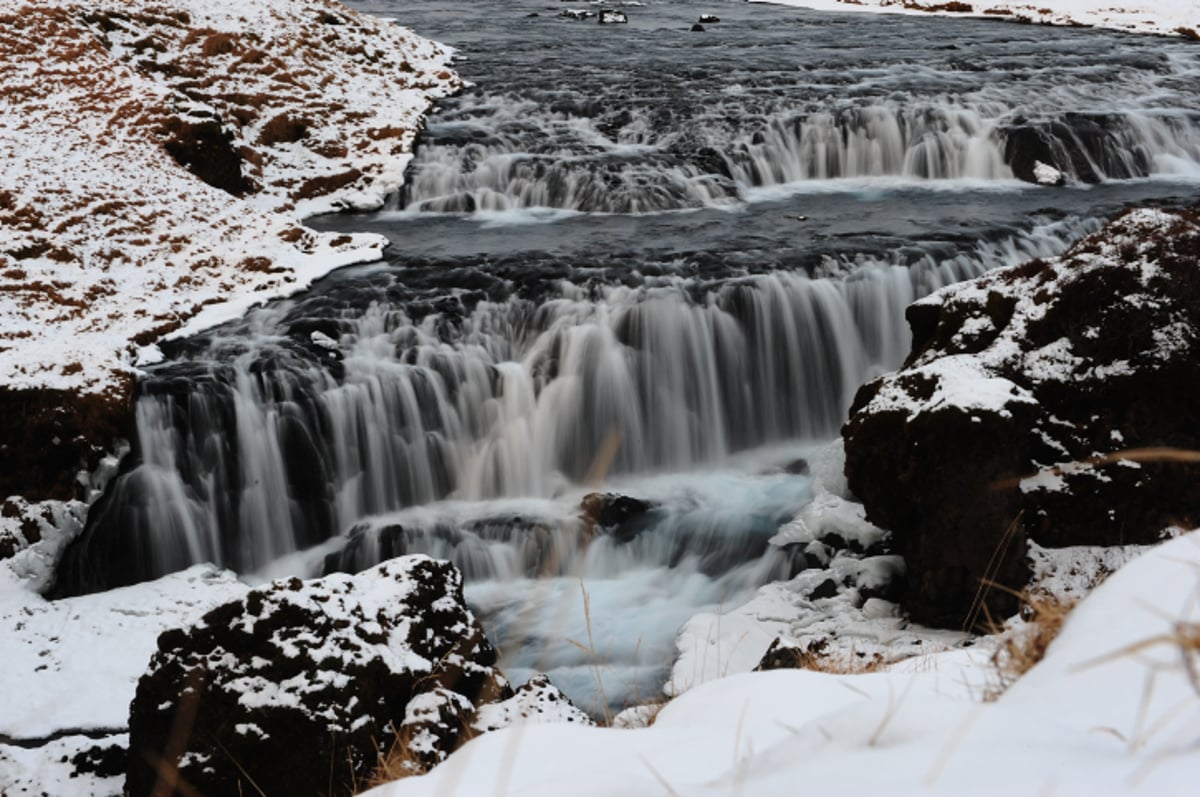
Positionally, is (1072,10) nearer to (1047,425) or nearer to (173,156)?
(173,156)

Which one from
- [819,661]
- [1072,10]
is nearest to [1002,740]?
[819,661]

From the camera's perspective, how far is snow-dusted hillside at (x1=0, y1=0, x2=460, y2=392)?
39.6 feet

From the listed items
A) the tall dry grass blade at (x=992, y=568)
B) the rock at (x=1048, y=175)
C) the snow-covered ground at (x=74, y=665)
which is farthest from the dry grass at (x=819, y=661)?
the rock at (x=1048, y=175)

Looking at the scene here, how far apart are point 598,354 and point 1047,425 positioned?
4.91 m

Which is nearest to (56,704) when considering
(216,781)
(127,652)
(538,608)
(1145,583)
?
(127,652)

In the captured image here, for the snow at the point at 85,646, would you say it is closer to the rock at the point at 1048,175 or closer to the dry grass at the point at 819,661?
the dry grass at the point at 819,661

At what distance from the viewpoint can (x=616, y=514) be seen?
9.94m

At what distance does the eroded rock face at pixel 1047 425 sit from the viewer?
7367 mm

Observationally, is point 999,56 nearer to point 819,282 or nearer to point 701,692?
point 819,282

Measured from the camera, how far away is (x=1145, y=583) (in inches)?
95.3

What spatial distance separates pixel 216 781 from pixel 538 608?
3740 millimetres

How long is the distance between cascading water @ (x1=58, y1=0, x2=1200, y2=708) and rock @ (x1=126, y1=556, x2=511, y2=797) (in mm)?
793

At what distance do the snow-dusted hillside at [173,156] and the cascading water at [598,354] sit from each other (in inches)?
36.2

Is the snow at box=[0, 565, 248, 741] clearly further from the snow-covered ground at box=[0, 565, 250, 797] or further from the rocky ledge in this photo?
the rocky ledge
